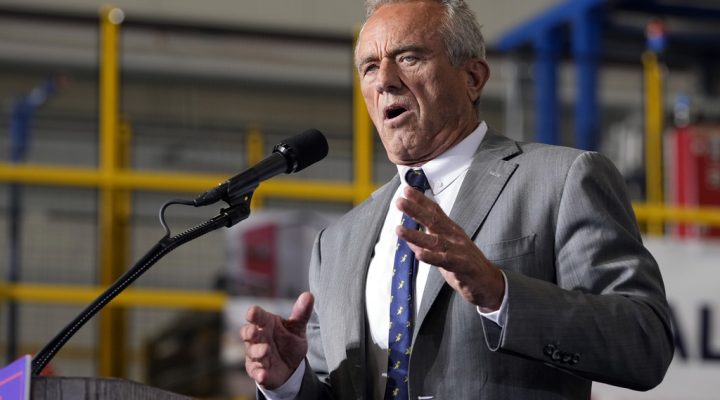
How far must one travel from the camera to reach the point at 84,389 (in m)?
1.83

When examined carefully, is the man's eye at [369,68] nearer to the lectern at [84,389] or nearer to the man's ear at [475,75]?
the man's ear at [475,75]

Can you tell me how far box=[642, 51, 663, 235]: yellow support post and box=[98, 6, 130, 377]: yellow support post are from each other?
2450 millimetres

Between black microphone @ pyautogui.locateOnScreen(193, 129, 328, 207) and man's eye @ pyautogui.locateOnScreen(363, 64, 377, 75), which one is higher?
man's eye @ pyautogui.locateOnScreen(363, 64, 377, 75)

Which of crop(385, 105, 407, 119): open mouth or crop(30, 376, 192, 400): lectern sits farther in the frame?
crop(385, 105, 407, 119): open mouth

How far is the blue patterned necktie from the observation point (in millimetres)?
2268

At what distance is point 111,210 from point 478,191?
11.0 feet

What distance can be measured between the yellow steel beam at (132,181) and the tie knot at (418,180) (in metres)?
2.97

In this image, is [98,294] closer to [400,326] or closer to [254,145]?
[254,145]

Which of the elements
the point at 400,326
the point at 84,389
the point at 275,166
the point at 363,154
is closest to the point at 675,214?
the point at 363,154

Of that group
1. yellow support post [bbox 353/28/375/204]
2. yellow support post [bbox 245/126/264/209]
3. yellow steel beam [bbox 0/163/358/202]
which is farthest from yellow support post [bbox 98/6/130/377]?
yellow support post [bbox 353/28/375/204]

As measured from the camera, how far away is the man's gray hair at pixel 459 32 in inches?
95.7

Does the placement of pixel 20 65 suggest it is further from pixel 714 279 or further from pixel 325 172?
pixel 714 279

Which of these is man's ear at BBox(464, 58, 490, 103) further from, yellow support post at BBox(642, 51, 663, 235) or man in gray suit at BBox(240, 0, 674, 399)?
yellow support post at BBox(642, 51, 663, 235)

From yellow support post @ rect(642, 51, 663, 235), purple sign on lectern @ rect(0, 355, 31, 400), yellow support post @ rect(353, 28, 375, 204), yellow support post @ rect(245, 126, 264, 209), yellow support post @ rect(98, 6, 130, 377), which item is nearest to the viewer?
purple sign on lectern @ rect(0, 355, 31, 400)
